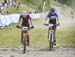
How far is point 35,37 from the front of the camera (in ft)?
16.6

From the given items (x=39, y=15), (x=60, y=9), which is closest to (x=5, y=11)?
(x=39, y=15)

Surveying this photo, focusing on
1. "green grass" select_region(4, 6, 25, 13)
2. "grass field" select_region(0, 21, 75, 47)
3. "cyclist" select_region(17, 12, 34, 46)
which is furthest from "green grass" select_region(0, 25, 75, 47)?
"green grass" select_region(4, 6, 25, 13)

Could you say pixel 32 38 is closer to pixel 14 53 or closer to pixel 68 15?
pixel 14 53

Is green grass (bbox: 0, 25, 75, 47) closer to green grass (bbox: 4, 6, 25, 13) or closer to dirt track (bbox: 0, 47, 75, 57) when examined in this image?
dirt track (bbox: 0, 47, 75, 57)

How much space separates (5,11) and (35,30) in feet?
1.95

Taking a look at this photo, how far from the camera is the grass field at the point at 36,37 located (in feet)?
16.6

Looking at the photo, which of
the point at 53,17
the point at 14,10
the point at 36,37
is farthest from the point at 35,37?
the point at 14,10

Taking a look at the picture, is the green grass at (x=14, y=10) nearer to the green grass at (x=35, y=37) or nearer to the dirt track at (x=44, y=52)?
the green grass at (x=35, y=37)

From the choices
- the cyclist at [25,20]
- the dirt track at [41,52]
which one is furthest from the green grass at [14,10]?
the dirt track at [41,52]

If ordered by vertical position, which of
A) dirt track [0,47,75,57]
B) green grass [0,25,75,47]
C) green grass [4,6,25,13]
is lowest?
dirt track [0,47,75,57]

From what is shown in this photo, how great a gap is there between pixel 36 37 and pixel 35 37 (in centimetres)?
2

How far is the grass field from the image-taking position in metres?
5.05

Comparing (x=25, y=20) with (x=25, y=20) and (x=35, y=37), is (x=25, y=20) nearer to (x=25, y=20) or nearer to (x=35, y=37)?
(x=25, y=20)

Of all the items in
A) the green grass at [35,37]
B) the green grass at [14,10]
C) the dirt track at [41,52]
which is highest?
the green grass at [14,10]
